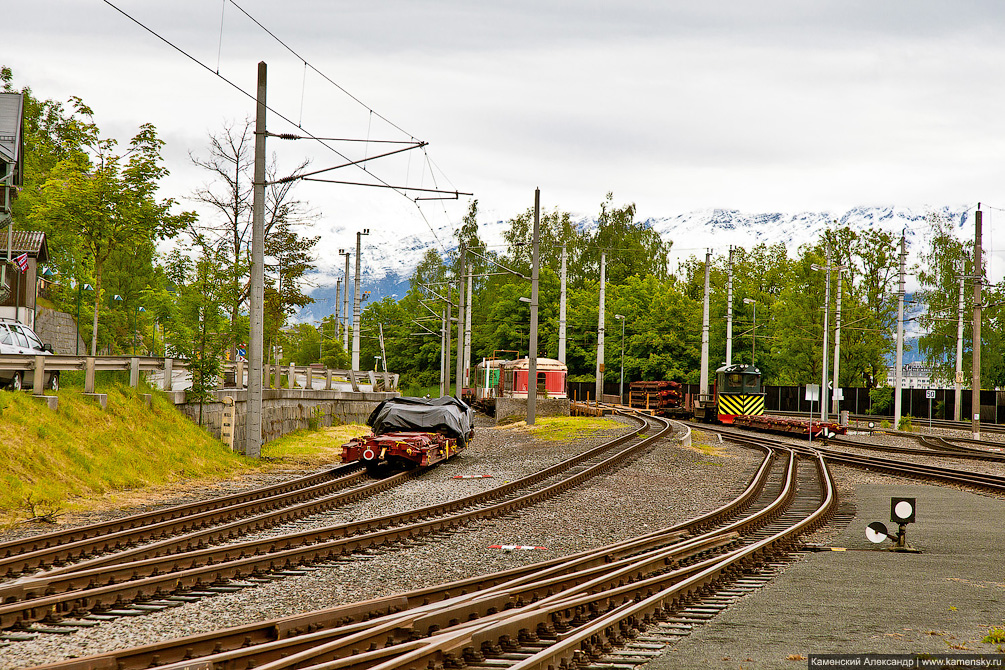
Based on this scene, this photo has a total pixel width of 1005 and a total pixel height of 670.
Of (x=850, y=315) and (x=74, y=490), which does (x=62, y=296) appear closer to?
(x=74, y=490)

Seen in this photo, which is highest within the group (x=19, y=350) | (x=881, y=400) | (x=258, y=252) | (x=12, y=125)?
(x=12, y=125)

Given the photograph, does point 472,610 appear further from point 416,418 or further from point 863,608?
point 416,418

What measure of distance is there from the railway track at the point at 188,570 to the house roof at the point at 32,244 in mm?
32755

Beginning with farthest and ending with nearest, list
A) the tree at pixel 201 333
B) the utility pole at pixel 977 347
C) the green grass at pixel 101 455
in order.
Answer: the utility pole at pixel 977 347 < the tree at pixel 201 333 < the green grass at pixel 101 455

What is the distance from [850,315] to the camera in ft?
217

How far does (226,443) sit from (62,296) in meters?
19.0

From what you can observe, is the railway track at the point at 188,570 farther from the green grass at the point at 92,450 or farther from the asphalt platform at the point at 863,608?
the asphalt platform at the point at 863,608

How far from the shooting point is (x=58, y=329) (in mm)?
46688

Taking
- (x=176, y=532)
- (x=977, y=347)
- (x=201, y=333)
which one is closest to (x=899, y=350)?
(x=977, y=347)

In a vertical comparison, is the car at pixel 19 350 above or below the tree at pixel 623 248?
below

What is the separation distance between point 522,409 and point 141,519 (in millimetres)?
34666

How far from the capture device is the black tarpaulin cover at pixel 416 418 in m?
23.5

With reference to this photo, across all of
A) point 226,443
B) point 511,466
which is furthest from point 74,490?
point 511,466

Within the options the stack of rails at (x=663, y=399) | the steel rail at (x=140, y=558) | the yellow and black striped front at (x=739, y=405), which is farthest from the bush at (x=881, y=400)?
the steel rail at (x=140, y=558)
